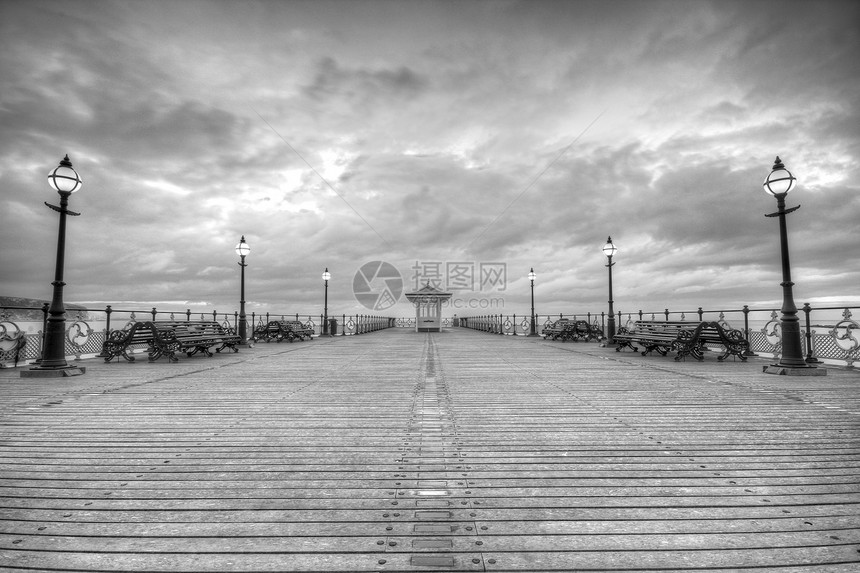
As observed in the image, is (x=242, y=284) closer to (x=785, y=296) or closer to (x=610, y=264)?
(x=610, y=264)

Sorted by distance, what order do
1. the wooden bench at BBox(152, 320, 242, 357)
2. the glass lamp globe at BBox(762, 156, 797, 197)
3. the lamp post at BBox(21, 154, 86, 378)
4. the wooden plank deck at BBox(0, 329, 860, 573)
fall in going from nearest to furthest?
the wooden plank deck at BBox(0, 329, 860, 573)
the lamp post at BBox(21, 154, 86, 378)
the glass lamp globe at BBox(762, 156, 797, 197)
the wooden bench at BBox(152, 320, 242, 357)

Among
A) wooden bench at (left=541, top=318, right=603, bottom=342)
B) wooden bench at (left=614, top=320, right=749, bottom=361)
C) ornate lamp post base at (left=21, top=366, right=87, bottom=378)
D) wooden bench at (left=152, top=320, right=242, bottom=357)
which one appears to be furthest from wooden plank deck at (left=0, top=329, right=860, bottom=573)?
wooden bench at (left=541, top=318, right=603, bottom=342)

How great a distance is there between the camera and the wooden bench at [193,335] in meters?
11.6

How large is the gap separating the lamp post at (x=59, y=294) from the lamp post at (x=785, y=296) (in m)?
14.8

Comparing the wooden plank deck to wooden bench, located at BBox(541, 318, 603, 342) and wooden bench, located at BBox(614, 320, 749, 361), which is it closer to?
wooden bench, located at BBox(614, 320, 749, 361)

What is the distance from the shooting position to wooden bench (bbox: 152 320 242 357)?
1156cm

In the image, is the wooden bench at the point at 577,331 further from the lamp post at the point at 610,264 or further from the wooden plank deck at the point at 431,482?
→ the wooden plank deck at the point at 431,482

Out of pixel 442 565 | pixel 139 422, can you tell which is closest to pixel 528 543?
pixel 442 565

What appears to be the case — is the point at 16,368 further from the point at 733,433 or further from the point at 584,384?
the point at 733,433

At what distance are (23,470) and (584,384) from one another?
726cm

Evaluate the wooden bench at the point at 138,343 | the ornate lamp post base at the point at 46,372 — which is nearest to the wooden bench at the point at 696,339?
the wooden bench at the point at 138,343

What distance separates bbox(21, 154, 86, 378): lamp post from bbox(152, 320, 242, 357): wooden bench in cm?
231

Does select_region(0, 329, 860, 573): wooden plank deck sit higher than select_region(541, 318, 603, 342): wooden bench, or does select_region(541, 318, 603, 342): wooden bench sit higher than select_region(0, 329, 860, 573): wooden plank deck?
select_region(541, 318, 603, 342): wooden bench

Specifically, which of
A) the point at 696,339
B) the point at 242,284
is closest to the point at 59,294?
the point at 242,284
